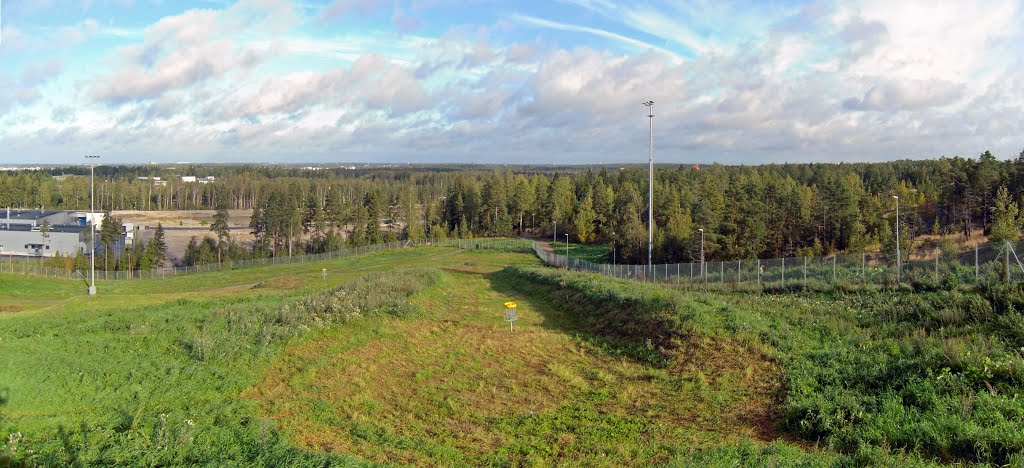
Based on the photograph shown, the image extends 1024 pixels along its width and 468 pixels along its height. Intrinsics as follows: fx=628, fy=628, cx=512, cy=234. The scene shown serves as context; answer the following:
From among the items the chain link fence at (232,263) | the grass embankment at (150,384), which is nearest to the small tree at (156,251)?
the chain link fence at (232,263)

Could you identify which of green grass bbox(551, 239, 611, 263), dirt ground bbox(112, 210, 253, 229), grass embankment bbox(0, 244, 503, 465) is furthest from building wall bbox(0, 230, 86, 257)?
grass embankment bbox(0, 244, 503, 465)

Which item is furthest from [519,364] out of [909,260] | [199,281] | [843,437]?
[199,281]

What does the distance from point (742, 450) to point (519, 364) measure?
7.92 metres

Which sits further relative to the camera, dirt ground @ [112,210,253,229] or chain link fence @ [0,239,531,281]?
dirt ground @ [112,210,253,229]

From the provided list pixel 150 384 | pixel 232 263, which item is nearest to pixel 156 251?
pixel 232 263

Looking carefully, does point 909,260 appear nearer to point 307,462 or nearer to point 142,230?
point 307,462

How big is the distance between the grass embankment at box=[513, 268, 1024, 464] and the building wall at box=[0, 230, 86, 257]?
8207 cm

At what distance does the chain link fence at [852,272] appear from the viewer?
2264 centimetres

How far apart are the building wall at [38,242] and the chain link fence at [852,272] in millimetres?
73145

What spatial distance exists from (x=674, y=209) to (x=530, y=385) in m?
71.4

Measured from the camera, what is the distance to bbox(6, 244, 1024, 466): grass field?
30.9 feet

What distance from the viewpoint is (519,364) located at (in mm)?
16641

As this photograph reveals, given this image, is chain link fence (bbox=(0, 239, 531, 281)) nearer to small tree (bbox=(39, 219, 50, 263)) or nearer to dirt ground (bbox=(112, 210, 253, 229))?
small tree (bbox=(39, 219, 50, 263))

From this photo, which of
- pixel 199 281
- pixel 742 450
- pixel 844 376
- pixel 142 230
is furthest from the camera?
pixel 142 230
